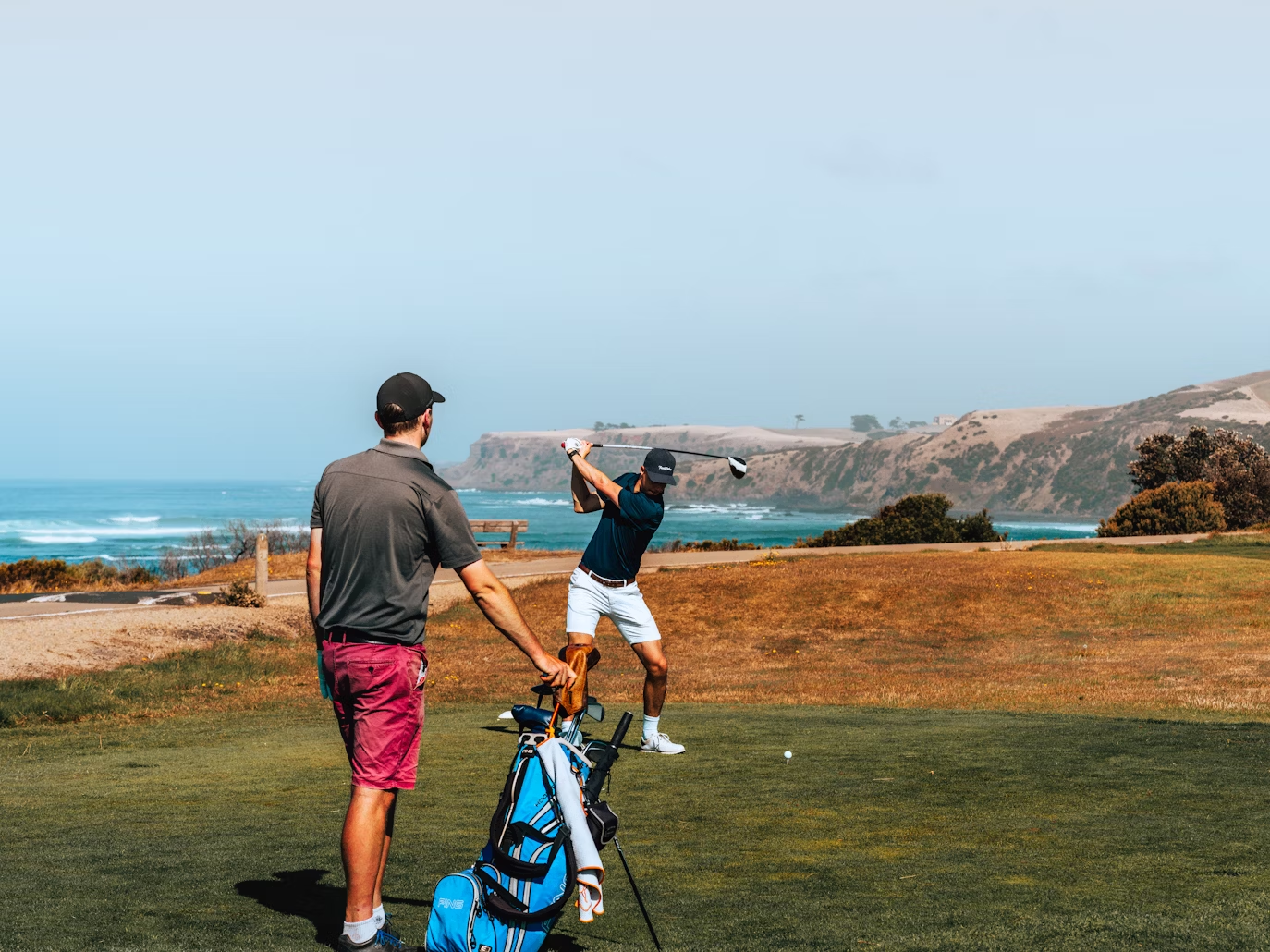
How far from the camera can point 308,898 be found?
532 cm

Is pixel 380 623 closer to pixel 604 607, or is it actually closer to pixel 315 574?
pixel 315 574

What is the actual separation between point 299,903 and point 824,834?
9.32ft

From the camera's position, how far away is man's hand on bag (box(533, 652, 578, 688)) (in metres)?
4.44

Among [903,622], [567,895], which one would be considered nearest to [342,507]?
[567,895]

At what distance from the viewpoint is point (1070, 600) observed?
26.9m

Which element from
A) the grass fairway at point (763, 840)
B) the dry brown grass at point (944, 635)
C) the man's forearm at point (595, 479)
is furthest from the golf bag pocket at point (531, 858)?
the dry brown grass at point (944, 635)

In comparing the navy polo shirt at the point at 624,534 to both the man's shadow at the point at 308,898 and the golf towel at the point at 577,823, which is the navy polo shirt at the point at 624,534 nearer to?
the man's shadow at the point at 308,898

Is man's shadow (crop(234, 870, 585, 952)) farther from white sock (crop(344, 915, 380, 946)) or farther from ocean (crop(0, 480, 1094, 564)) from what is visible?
ocean (crop(0, 480, 1094, 564))

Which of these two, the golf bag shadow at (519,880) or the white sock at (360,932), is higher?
the golf bag shadow at (519,880)

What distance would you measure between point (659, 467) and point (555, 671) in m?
4.96

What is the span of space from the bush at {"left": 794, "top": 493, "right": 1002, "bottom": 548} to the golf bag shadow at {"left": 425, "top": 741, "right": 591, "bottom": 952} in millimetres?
42758

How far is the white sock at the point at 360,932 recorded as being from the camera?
4.40 metres

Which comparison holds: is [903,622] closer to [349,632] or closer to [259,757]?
[259,757]

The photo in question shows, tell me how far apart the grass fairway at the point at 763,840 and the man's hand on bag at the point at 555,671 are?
3.39ft
